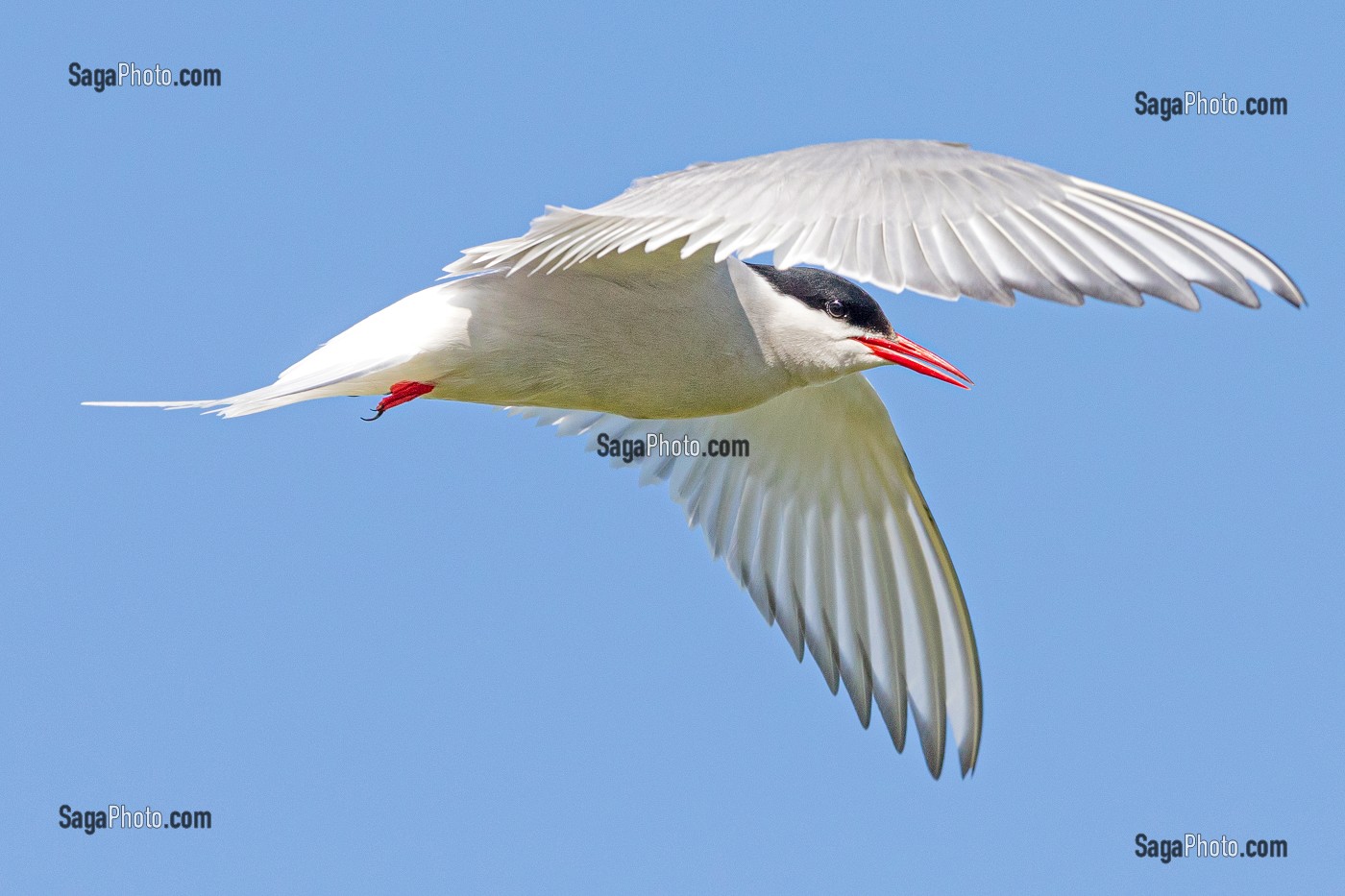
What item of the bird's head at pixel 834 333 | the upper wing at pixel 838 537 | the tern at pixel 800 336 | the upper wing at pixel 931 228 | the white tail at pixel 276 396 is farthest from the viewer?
the upper wing at pixel 838 537

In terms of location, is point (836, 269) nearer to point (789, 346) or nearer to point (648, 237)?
point (648, 237)

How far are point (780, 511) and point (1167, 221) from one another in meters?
3.68

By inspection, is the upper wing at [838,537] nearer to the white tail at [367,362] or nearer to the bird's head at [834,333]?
the bird's head at [834,333]

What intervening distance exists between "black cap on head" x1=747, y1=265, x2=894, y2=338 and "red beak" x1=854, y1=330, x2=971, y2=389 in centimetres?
6

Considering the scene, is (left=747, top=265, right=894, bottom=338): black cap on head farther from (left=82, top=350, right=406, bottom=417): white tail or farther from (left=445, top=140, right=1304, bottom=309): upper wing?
(left=82, top=350, right=406, bottom=417): white tail

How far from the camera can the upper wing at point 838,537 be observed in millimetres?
7414

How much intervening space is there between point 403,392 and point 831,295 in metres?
1.77

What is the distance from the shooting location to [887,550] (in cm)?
771

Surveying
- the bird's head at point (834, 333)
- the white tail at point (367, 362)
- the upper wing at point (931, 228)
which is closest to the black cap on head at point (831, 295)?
the bird's head at point (834, 333)

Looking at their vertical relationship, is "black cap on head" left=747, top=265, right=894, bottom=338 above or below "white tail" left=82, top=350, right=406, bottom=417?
above

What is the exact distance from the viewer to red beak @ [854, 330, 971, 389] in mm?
6387

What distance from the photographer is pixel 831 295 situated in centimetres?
642

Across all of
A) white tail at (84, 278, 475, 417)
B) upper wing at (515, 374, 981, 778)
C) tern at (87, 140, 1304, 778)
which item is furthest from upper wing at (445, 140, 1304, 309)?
upper wing at (515, 374, 981, 778)

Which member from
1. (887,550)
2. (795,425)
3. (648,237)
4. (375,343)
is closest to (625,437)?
(795,425)
